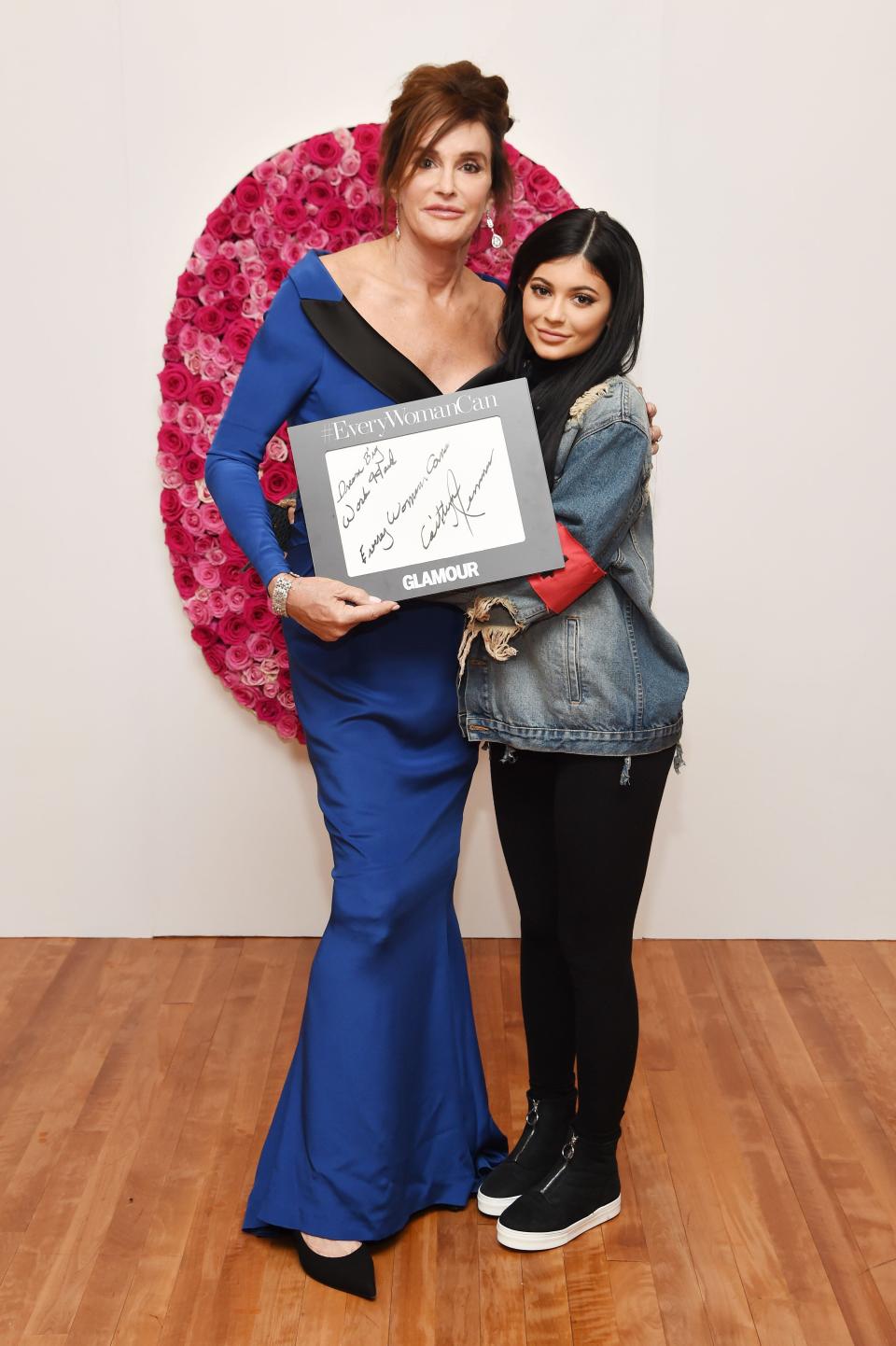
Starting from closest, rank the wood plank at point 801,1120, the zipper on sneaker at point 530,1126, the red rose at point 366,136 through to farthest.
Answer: the wood plank at point 801,1120
the zipper on sneaker at point 530,1126
the red rose at point 366,136

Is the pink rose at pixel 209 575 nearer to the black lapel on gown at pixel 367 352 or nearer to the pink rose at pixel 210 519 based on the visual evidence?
the pink rose at pixel 210 519

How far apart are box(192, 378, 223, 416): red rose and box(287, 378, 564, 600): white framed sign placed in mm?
936

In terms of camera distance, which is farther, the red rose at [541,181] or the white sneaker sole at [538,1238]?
the red rose at [541,181]

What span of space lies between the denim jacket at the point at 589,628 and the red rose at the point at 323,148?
3.64ft

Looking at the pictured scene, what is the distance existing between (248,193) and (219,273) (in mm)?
164

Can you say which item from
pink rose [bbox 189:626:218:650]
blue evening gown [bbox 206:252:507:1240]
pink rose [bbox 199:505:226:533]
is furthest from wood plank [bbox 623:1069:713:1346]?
pink rose [bbox 199:505:226:533]

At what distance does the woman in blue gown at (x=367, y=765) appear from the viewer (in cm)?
194

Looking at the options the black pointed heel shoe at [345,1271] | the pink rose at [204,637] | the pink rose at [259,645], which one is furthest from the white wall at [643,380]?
the black pointed heel shoe at [345,1271]

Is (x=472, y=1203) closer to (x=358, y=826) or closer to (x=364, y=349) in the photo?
(x=358, y=826)

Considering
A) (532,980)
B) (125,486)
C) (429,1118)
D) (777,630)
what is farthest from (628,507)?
(125,486)

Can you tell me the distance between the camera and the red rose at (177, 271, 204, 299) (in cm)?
269

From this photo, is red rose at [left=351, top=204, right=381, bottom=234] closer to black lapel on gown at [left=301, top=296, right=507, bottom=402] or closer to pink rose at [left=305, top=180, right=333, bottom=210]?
pink rose at [left=305, top=180, right=333, bottom=210]

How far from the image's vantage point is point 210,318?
2.69 metres

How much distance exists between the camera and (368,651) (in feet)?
6.60
